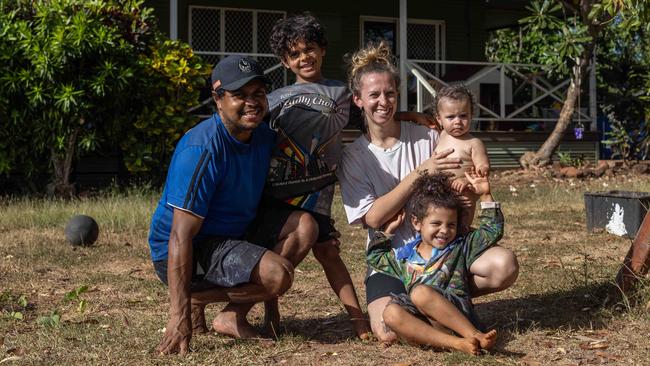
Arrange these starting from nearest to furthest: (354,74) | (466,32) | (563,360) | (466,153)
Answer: (563,360), (466,153), (354,74), (466,32)

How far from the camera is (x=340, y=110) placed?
14.9ft

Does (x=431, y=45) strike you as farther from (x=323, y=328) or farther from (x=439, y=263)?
(x=439, y=263)

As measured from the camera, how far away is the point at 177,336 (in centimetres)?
407

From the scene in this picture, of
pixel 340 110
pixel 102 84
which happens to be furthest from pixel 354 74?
pixel 102 84

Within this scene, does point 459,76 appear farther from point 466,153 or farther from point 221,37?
point 466,153

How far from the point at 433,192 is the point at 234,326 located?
1.22 metres

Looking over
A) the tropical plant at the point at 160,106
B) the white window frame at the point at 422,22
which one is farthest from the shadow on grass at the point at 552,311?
the white window frame at the point at 422,22

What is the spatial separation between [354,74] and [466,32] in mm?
14127

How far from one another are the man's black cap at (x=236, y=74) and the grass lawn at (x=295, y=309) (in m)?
1.25

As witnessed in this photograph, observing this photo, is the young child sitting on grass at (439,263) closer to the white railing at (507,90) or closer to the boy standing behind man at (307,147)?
the boy standing behind man at (307,147)

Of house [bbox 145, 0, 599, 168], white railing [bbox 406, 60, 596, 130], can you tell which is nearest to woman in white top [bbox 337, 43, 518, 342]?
house [bbox 145, 0, 599, 168]

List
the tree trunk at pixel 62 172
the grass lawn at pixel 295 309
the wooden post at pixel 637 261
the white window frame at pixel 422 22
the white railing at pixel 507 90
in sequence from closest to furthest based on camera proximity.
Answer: the grass lawn at pixel 295 309
the wooden post at pixel 637 261
the tree trunk at pixel 62 172
the white railing at pixel 507 90
the white window frame at pixel 422 22

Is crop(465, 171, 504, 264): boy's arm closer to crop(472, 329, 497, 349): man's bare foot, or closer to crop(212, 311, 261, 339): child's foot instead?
crop(472, 329, 497, 349): man's bare foot

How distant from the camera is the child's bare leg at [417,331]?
4027 mm
